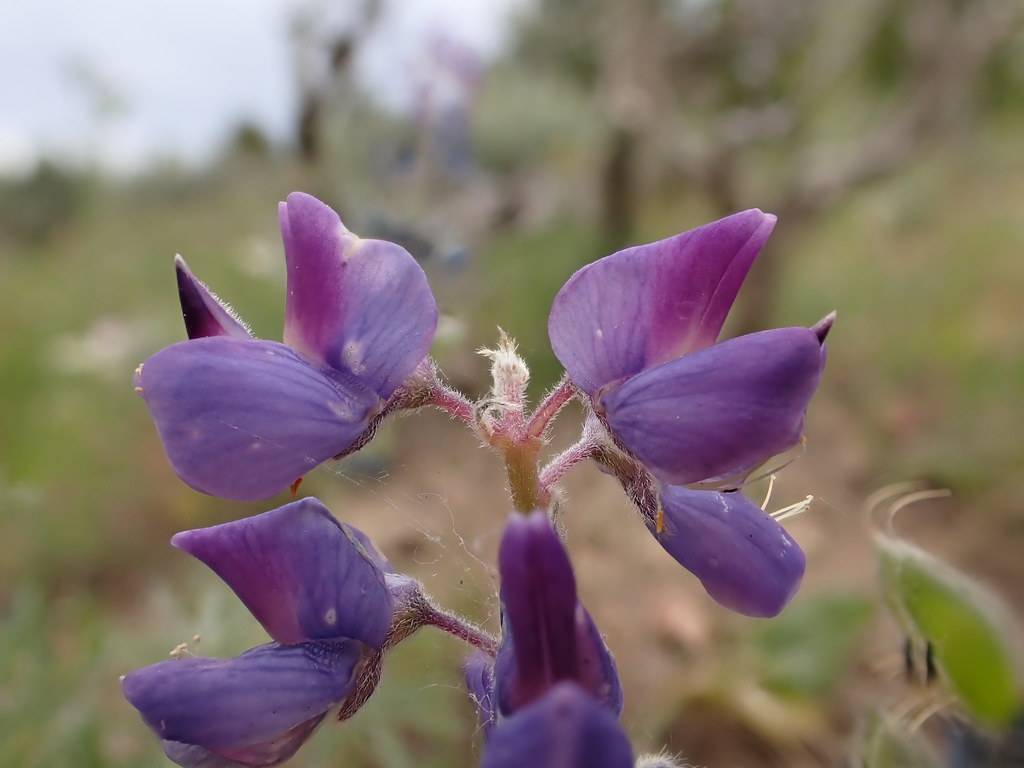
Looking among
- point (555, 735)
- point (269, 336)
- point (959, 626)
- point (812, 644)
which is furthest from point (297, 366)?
point (269, 336)

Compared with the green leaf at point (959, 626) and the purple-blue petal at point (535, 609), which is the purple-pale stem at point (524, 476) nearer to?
the purple-blue petal at point (535, 609)

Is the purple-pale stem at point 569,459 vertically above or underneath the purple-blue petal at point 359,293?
underneath

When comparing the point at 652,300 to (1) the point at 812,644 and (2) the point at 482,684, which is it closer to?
(2) the point at 482,684

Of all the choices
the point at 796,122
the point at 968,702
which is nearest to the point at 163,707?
the point at 968,702

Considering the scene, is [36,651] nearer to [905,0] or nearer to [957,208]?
[957,208]

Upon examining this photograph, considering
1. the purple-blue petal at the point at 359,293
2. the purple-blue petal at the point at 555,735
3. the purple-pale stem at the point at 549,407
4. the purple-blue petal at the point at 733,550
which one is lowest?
the purple-blue petal at the point at 733,550

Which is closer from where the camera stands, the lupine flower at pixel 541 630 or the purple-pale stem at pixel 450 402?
the lupine flower at pixel 541 630

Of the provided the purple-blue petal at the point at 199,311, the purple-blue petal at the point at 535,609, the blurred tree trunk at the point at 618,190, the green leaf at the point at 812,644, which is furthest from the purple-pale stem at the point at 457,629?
the blurred tree trunk at the point at 618,190
